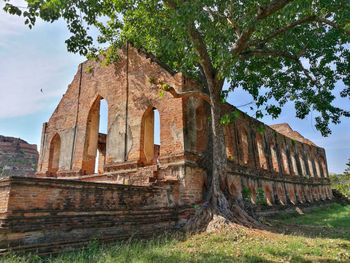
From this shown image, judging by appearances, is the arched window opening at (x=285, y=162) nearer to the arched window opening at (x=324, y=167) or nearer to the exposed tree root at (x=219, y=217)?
the arched window opening at (x=324, y=167)

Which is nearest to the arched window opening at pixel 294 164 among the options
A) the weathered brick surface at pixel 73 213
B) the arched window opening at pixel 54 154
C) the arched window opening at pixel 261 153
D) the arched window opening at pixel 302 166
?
the arched window opening at pixel 302 166

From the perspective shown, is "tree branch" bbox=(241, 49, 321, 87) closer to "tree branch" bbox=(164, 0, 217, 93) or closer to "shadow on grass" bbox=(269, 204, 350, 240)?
"tree branch" bbox=(164, 0, 217, 93)

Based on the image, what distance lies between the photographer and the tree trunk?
861 centimetres

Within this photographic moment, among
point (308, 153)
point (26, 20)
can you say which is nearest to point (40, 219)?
point (26, 20)

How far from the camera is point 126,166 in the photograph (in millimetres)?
11195

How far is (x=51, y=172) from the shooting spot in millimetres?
14719

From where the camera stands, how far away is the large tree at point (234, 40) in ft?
25.9

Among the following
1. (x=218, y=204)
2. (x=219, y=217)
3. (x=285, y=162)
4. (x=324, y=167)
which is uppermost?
(x=324, y=167)

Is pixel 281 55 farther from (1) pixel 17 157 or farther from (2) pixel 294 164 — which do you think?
(1) pixel 17 157

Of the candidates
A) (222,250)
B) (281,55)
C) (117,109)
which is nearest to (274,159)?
(281,55)

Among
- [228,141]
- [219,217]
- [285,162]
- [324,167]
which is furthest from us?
[324,167]

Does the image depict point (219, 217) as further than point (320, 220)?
No

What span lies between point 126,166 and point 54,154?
5926mm

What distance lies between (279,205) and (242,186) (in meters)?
4.18
